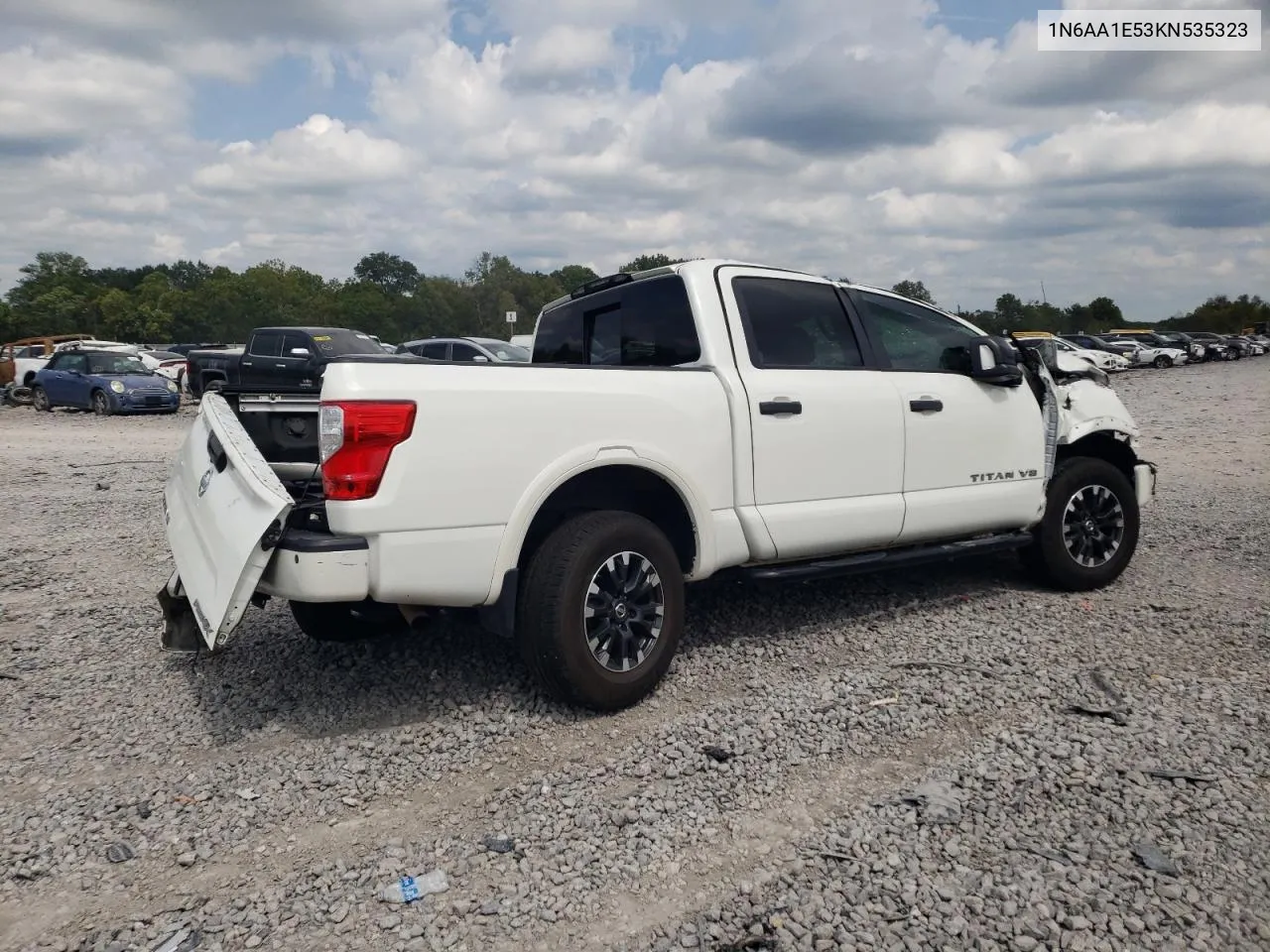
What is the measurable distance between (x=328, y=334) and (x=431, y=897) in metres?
15.6

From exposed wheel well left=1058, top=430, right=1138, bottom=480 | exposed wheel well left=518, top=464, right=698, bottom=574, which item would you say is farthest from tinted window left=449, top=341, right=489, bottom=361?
exposed wheel well left=518, top=464, right=698, bottom=574

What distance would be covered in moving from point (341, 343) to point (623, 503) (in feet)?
45.4

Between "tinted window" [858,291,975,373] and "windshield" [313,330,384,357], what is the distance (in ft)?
42.6

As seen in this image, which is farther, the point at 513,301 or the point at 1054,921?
the point at 513,301

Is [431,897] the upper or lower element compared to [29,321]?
lower

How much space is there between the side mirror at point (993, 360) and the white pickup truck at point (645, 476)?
0.01 metres

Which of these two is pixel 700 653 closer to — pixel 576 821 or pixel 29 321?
pixel 576 821

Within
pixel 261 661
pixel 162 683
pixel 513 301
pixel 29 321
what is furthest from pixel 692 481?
pixel 29 321

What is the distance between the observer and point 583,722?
12.6 feet

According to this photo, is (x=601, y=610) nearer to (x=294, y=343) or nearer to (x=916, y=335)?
(x=916, y=335)

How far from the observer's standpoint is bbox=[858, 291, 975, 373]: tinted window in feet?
16.5

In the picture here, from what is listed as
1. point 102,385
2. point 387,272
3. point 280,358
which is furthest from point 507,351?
point 387,272

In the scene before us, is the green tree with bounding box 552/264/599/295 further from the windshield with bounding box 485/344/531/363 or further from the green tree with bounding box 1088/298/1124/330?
the windshield with bounding box 485/344/531/363

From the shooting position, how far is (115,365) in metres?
21.3
